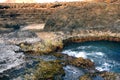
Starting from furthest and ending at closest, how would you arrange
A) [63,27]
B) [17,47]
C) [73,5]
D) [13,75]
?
[73,5], [63,27], [17,47], [13,75]

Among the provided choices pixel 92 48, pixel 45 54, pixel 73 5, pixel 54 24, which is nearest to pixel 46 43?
pixel 45 54

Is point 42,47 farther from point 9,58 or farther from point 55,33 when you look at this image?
point 55,33

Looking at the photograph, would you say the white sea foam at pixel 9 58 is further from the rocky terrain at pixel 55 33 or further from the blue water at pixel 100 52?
the blue water at pixel 100 52

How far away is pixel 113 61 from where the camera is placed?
69.1 ft

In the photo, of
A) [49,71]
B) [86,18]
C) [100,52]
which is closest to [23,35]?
[86,18]

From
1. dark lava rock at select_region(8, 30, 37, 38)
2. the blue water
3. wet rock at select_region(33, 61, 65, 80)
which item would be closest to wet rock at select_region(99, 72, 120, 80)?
the blue water

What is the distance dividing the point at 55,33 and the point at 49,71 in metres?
10.7

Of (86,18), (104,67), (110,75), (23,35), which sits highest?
(86,18)

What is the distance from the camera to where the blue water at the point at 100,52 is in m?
20.1

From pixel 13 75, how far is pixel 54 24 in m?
12.4

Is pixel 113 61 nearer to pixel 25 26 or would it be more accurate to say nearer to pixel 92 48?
pixel 92 48

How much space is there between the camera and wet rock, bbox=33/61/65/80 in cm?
1678

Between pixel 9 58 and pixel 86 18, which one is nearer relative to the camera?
pixel 9 58

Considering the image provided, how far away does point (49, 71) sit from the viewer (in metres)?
17.6
